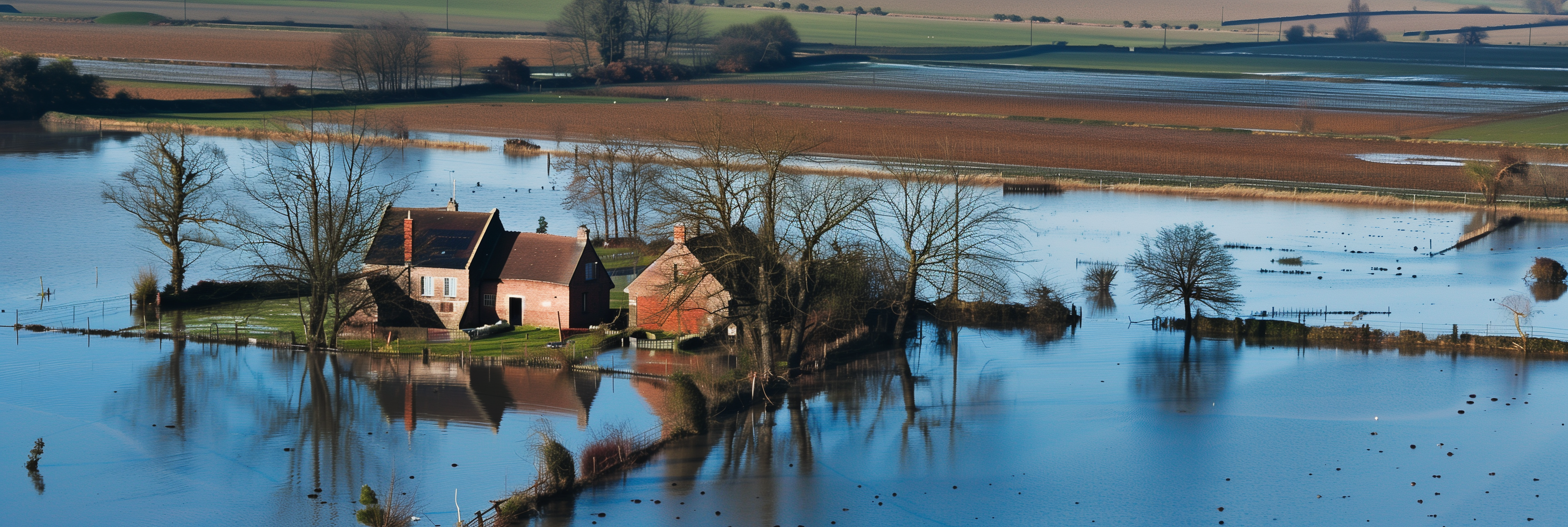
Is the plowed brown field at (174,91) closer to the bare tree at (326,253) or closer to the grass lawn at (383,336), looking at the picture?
the bare tree at (326,253)

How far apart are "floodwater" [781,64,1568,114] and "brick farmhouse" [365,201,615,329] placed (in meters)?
92.0

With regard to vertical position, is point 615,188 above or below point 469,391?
above

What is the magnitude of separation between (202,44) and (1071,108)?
111 metres

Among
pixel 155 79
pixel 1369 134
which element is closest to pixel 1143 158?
pixel 1369 134

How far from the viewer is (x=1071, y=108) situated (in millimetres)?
118062

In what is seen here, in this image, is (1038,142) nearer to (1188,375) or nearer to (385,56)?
(1188,375)

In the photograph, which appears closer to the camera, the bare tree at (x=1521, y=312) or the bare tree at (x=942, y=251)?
the bare tree at (x=1521, y=312)

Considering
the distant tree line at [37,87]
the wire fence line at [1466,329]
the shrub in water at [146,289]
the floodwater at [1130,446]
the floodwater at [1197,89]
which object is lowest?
the floodwater at [1130,446]

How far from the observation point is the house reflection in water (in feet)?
108

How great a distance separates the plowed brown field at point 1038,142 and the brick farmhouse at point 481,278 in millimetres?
28568

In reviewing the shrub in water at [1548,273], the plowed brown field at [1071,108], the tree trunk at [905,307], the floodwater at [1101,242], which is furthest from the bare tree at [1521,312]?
the plowed brown field at [1071,108]

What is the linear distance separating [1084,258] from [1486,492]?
97.2 feet

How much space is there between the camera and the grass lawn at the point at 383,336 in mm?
38969

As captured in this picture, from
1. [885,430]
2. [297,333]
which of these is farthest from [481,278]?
[885,430]
